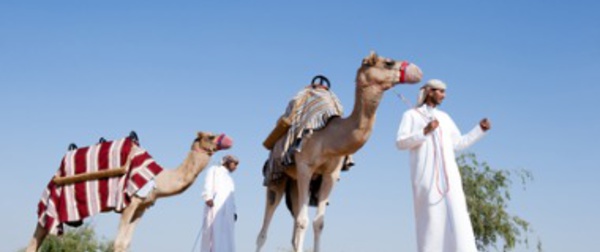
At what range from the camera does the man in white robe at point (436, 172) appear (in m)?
6.85

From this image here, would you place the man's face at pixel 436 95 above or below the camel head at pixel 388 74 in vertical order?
below

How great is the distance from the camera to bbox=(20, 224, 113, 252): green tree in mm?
31000

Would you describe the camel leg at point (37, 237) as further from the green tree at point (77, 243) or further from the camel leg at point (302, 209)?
the green tree at point (77, 243)

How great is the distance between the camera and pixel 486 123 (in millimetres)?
7477

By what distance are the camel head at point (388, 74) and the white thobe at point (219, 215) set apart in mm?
4410

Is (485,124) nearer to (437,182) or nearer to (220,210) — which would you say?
(437,182)

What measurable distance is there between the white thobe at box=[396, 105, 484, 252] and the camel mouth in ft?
10.5

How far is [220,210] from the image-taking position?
12.1m

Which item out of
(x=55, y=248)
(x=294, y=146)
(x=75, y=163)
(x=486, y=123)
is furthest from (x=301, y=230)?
(x=55, y=248)

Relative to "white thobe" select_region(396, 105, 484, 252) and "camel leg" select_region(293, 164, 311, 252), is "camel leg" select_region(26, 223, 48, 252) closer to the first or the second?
"camel leg" select_region(293, 164, 311, 252)

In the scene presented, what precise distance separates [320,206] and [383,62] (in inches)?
89.5

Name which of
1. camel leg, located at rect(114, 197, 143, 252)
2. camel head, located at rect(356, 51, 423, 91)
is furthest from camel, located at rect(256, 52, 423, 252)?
camel leg, located at rect(114, 197, 143, 252)

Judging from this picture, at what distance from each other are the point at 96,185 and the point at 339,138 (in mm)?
3500

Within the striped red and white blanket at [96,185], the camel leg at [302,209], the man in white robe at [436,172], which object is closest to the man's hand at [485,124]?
the man in white robe at [436,172]
